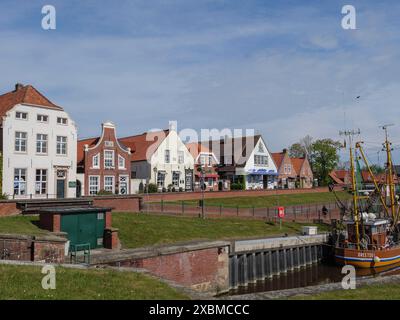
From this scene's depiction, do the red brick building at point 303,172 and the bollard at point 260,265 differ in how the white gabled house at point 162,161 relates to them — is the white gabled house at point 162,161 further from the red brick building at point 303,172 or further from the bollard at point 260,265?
the red brick building at point 303,172

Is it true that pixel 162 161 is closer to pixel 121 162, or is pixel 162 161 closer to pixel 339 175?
pixel 121 162

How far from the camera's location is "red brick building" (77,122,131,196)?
44938 mm

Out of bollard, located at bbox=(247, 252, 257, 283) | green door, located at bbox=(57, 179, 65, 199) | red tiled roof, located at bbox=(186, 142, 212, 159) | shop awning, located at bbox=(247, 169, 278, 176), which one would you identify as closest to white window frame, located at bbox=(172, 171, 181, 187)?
red tiled roof, located at bbox=(186, 142, 212, 159)

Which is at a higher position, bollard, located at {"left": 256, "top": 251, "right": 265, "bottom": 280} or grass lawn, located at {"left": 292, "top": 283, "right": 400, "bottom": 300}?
grass lawn, located at {"left": 292, "top": 283, "right": 400, "bottom": 300}

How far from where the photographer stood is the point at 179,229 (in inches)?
1117

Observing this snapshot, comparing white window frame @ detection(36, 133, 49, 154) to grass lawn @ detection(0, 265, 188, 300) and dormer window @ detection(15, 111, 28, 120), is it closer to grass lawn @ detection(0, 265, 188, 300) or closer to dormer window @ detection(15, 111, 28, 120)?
dormer window @ detection(15, 111, 28, 120)

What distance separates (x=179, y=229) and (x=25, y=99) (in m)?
20.7

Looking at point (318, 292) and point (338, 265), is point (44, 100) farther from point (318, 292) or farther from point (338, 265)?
point (318, 292)

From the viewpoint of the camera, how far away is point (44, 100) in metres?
40.5

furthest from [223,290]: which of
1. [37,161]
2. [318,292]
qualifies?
[37,161]

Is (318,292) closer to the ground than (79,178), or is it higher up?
closer to the ground

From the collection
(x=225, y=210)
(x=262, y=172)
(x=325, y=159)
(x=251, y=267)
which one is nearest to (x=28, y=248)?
(x=251, y=267)

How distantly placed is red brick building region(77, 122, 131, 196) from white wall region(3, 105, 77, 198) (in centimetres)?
315
